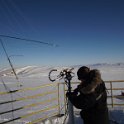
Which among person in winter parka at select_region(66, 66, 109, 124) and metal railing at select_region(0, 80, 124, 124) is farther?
metal railing at select_region(0, 80, 124, 124)

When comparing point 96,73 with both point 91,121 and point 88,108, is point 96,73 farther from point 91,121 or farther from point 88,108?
point 91,121

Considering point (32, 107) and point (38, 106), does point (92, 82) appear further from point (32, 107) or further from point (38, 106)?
point (38, 106)

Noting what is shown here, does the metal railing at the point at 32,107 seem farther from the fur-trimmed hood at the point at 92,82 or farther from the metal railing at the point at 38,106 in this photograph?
the fur-trimmed hood at the point at 92,82

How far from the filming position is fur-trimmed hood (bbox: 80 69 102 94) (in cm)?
231

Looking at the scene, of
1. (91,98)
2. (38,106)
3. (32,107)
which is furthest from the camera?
(38,106)

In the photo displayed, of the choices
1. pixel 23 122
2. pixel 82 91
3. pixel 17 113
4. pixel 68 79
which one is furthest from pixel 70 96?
pixel 17 113

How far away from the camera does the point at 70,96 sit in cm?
253

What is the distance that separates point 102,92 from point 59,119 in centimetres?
368

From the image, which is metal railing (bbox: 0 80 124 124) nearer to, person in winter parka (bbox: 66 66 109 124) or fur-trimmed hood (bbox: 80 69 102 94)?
person in winter parka (bbox: 66 66 109 124)

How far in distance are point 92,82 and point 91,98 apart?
18 cm

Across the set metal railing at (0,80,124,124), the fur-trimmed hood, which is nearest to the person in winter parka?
the fur-trimmed hood

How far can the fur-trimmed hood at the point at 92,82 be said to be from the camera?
2.31 meters

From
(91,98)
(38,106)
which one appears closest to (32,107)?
(38,106)

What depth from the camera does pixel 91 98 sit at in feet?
7.66
